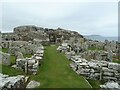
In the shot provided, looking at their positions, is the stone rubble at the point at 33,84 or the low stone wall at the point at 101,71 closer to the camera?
the stone rubble at the point at 33,84

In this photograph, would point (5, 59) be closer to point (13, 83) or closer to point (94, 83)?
point (94, 83)

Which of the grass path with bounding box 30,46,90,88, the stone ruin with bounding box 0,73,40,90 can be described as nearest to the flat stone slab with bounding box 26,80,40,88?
the stone ruin with bounding box 0,73,40,90

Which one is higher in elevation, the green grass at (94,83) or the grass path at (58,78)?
the grass path at (58,78)

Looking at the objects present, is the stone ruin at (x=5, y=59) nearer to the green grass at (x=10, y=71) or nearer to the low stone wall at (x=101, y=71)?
the green grass at (x=10, y=71)

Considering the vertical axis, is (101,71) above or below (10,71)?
above

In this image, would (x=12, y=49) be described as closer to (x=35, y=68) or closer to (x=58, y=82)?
(x=35, y=68)

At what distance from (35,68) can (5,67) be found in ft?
13.5

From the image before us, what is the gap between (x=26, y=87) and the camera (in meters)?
14.6

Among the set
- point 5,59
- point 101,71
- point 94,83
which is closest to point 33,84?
point 94,83

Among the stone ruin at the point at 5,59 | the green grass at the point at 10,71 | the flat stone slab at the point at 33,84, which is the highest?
the stone ruin at the point at 5,59

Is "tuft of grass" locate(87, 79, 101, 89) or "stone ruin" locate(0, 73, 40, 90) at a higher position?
"stone ruin" locate(0, 73, 40, 90)

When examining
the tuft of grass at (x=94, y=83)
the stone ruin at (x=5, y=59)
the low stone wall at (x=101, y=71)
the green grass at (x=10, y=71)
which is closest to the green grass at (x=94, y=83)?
the tuft of grass at (x=94, y=83)

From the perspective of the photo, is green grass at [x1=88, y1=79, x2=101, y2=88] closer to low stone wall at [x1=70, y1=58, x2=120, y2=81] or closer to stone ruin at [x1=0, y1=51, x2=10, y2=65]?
low stone wall at [x1=70, y1=58, x2=120, y2=81]

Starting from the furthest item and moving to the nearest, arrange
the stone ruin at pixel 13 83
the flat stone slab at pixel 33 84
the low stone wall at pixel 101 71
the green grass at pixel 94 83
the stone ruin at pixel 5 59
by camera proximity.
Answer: the stone ruin at pixel 5 59 → the low stone wall at pixel 101 71 → the green grass at pixel 94 83 → the flat stone slab at pixel 33 84 → the stone ruin at pixel 13 83
